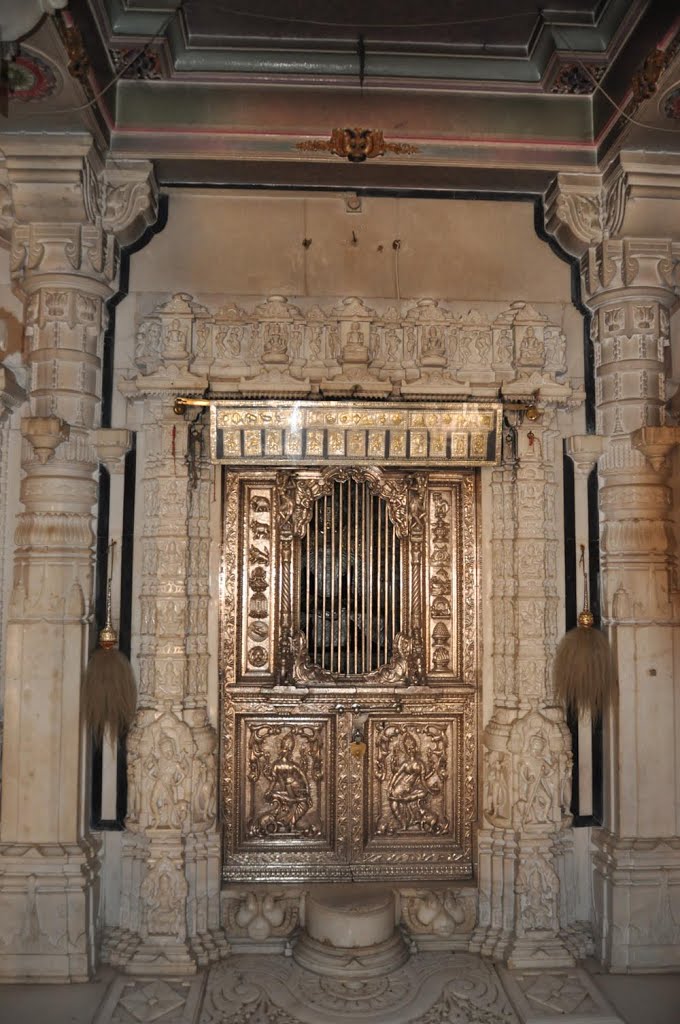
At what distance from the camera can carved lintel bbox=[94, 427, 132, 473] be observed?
4.70 meters

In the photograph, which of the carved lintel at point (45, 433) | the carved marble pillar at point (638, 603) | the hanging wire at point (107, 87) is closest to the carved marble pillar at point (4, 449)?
the carved lintel at point (45, 433)

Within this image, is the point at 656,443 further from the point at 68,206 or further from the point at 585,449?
the point at 68,206

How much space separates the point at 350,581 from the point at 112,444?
169cm

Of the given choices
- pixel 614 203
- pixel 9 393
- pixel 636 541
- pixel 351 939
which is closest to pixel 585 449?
pixel 636 541

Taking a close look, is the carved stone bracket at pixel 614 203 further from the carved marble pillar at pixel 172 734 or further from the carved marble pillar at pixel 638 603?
the carved marble pillar at pixel 172 734

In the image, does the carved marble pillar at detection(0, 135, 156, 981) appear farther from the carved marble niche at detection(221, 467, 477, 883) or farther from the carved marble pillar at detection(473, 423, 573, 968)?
the carved marble pillar at detection(473, 423, 573, 968)

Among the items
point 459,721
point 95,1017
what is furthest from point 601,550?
point 95,1017

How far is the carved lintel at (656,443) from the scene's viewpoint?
4.58 metres

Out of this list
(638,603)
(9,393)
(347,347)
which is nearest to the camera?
(9,393)

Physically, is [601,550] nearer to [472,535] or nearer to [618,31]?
[472,535]

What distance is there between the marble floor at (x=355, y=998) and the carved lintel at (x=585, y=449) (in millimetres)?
2884

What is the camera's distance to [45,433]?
4.40 m

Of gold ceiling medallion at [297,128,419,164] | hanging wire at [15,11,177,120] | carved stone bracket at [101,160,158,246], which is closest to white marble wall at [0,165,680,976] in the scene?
carved stone bracket at [101,160,158,246]

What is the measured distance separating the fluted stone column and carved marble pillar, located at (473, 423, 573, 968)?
0.30m
